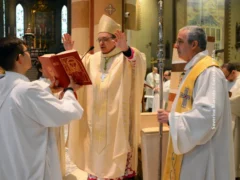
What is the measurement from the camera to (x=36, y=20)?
21109 millimetres

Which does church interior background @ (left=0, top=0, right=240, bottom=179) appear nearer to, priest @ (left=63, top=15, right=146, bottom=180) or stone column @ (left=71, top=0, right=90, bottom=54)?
stone column @ (left=71, top=0, right=90, bottom=54)

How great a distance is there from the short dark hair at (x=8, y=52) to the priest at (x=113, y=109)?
131 centimetres

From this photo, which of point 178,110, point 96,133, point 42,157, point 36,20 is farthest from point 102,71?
point 36,20

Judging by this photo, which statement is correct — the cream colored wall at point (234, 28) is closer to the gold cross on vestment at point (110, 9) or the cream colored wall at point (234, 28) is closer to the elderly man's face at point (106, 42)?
the gold cross on vestment at point (110, 9)

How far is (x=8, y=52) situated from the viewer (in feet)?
7.13

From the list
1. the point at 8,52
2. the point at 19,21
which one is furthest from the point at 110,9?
the point at 19,21

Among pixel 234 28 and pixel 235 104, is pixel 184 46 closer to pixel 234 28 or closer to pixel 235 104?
pixel 235 104

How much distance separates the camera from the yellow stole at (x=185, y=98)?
2.34 metres

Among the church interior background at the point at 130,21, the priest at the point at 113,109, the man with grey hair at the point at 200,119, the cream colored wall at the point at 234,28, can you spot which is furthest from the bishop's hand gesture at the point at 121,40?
the cream colored wall at the point at 234,28

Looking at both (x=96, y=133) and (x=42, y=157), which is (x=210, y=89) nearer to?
(x=42, y=157)

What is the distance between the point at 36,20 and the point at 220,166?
20.3m

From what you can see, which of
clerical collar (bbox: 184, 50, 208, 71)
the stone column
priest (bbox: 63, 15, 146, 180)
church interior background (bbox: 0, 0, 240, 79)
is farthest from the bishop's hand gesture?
the stone column

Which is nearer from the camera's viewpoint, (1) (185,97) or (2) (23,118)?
(2) (23,118)

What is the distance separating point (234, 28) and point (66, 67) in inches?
322
